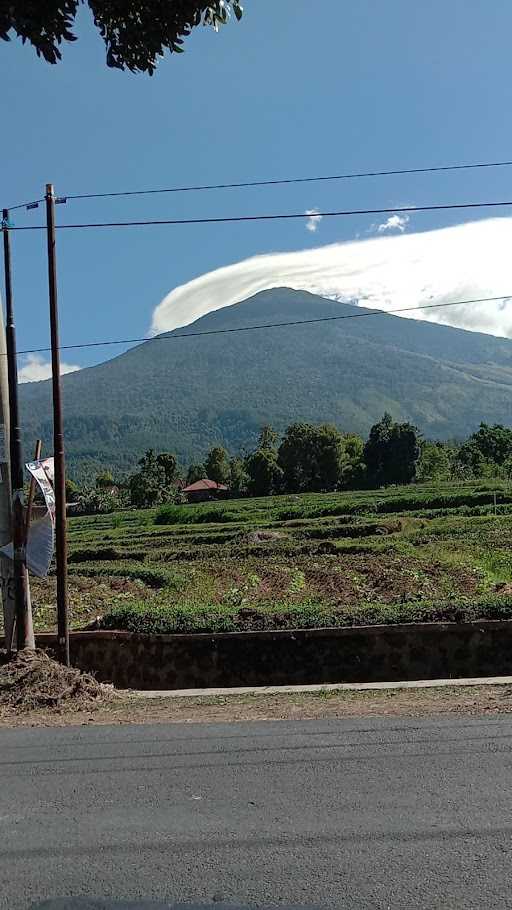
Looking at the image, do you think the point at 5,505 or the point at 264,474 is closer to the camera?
the point at 5,505

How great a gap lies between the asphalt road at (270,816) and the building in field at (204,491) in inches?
4094

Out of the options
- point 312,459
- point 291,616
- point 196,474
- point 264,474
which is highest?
point 312,459

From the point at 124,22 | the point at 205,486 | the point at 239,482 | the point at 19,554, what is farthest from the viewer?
the point at 205,486

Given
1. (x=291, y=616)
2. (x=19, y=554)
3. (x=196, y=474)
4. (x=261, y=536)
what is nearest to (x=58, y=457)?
(x=19, y=554)

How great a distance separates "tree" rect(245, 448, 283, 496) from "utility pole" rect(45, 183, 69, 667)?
285ft

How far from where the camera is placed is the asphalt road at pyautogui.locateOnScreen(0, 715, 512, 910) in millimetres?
4871

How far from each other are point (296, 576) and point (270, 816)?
70.1 feet

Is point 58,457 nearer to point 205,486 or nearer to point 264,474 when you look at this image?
point 264,474

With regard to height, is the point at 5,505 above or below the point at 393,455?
below

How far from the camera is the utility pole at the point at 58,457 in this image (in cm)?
1398

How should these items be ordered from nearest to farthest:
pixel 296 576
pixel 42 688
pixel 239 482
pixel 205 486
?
pixel 42 688
pixel 296 576
pixel 239 482
pixel 205 486

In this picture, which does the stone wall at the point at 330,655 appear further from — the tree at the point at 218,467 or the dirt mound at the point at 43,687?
the tree at the point at 218,467

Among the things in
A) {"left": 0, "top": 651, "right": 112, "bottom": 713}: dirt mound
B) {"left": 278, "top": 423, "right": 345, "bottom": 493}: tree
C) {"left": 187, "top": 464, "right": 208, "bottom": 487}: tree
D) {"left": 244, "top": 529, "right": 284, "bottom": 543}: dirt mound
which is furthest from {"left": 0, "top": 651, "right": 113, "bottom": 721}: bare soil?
{"left": 187, "top": 464, "right": 208, "bottom": 487}: tree

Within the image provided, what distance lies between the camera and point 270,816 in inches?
238
